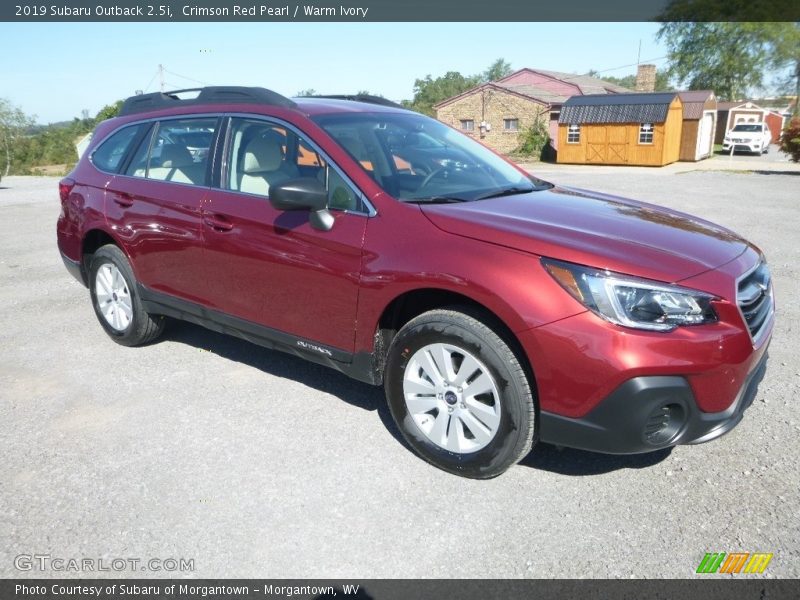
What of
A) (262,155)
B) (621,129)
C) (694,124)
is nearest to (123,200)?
(262,155)

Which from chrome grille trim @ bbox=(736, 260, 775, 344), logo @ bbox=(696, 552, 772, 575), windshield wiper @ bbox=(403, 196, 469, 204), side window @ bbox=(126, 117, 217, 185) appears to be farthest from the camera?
side window @ bbox=(126, 117, 217, 185)

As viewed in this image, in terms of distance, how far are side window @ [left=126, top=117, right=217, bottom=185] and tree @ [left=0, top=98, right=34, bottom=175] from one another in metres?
53.3

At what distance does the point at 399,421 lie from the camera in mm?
3406

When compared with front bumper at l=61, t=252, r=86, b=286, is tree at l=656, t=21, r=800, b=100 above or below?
above

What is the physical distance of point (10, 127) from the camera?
52.6 m

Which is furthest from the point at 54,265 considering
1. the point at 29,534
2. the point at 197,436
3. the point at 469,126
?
the point at 469,126

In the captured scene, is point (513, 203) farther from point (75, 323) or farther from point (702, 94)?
point (702, 94)

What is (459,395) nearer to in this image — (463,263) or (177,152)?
(463,263)

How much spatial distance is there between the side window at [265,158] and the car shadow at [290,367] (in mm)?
1341

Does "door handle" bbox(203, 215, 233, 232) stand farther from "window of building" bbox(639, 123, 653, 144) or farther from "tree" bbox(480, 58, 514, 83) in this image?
"tree" bbox(480, 58, 514, 83)

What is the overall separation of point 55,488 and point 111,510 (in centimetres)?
41

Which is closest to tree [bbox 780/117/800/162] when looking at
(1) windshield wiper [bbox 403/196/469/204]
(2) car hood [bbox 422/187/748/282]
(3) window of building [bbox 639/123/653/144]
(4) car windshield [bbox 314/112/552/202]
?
(3) window of building [bbox 639/123/653/144]

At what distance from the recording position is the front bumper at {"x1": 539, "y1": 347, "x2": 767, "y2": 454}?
2693 millimetres

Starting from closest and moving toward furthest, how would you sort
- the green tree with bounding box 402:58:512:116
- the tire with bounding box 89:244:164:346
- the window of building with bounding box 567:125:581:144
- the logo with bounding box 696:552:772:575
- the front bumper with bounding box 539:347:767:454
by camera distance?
the logo with bounding box 696:552:772:575, the front bumper with bounding box 539:347:767:454, the tire with bounding box 89:244:164:346, the window of building with bounding box 567:125:581:144, the green tree with bounding box 402:58:512:116
